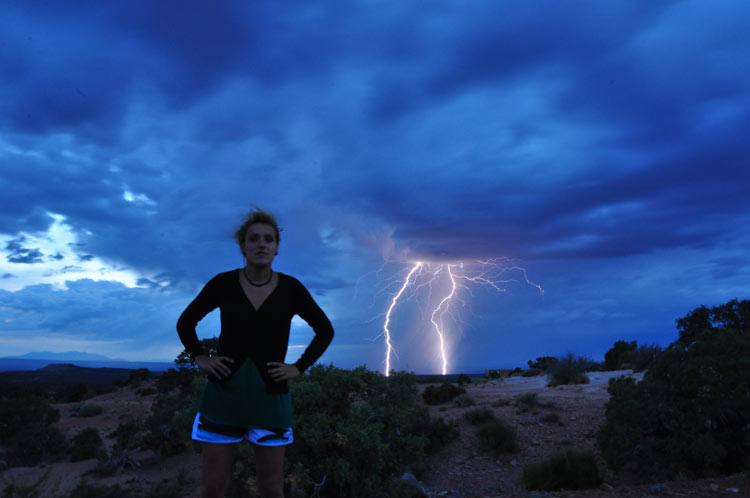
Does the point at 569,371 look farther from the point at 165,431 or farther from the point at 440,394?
the point at 165,431

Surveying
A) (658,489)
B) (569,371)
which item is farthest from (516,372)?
(658,489)

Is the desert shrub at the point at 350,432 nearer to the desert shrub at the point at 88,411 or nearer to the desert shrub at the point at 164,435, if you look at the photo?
the desert shrub at the point at 164,435

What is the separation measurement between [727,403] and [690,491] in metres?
2.65

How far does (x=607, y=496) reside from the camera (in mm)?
7355

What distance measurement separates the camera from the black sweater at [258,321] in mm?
3414

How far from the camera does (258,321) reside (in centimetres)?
343

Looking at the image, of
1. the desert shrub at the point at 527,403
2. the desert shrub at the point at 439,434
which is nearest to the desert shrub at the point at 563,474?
the desert shrub at the point at 439,434

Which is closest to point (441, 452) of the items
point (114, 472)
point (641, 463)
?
point (641, 463)

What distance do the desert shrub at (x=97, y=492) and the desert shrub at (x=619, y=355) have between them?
22.6m

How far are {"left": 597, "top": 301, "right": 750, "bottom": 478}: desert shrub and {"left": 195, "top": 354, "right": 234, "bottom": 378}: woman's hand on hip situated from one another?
8.48m

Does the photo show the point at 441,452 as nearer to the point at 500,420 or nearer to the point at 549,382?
the point at 500,420

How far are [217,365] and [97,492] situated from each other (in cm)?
868

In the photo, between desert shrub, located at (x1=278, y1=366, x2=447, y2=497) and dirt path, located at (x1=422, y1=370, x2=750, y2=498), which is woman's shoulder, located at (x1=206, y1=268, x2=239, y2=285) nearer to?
desert shrub, located at (x1=278, y1=366, x2=447, y2=497)

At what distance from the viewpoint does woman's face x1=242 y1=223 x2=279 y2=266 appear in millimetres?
3539
